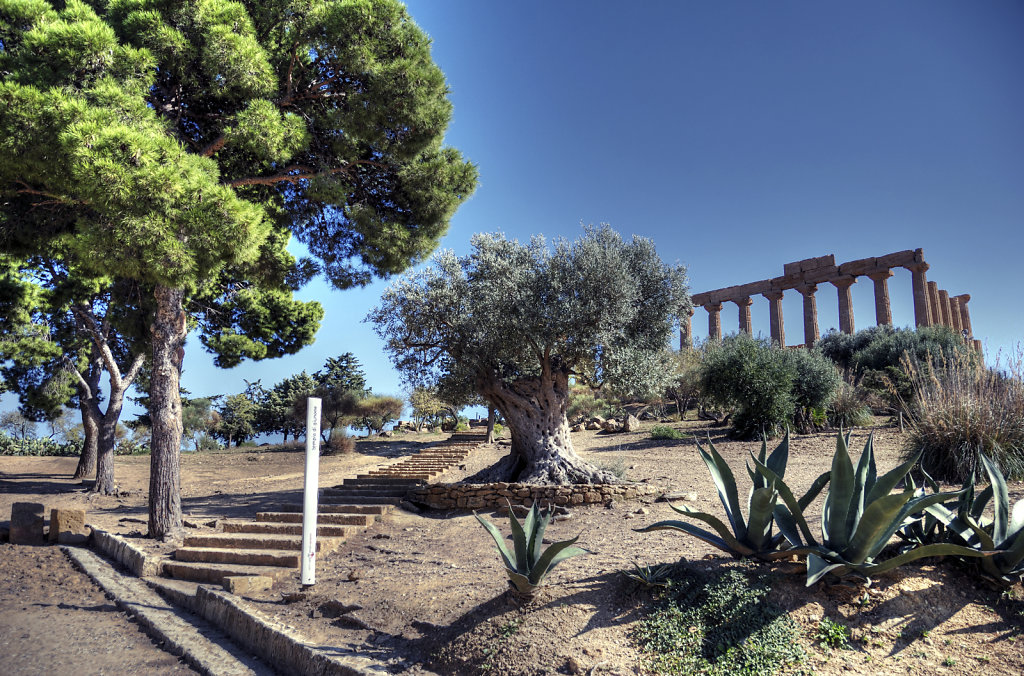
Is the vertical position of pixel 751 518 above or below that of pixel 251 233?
below

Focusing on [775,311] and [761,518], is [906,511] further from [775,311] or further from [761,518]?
[775,311]

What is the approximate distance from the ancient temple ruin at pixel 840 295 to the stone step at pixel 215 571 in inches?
1054

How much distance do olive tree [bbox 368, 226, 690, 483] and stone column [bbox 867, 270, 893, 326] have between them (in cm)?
2811

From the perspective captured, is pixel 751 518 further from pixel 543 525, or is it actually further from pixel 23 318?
pixel 23 318

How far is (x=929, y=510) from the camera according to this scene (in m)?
4.49

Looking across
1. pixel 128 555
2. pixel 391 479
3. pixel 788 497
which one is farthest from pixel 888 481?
pixel 391 479

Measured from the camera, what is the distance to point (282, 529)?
1017 cm

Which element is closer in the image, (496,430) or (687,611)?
(687,611)

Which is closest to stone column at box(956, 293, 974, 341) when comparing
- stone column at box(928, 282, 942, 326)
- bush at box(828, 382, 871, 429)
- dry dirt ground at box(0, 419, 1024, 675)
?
stone column at box(928, 282, 942, 326)

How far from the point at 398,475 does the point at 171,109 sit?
29.2 ft

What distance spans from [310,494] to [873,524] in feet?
13.2

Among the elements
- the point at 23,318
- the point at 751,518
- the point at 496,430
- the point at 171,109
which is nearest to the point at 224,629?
the point at 751,518

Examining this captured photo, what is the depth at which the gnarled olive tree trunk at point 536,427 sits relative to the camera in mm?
11812

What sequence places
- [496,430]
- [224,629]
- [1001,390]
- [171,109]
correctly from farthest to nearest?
1. [496,430]
2. [171,109]
3. [1001,390]
4. [224,629]
